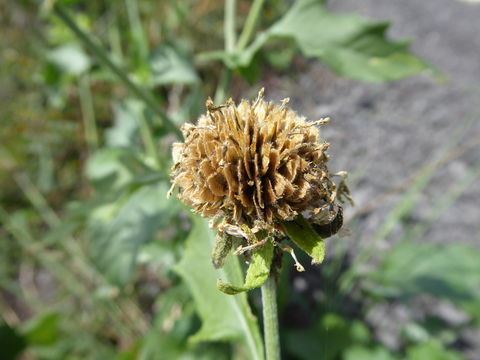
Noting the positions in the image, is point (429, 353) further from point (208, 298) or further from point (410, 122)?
point (410, 122)

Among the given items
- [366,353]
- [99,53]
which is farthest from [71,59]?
[366,353]

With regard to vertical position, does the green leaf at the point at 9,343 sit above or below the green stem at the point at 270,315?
above

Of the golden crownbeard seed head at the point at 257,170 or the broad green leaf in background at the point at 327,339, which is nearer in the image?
the golden crownbeard seed head at the point at 257,170

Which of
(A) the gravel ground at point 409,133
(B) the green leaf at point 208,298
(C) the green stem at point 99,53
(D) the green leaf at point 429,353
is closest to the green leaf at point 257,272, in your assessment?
(B) the green leaf at point 208,298

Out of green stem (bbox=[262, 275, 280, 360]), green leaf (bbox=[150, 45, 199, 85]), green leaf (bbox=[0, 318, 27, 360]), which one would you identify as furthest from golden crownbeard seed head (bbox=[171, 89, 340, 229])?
green leaf (bbox=[0, 318, 27, 360])

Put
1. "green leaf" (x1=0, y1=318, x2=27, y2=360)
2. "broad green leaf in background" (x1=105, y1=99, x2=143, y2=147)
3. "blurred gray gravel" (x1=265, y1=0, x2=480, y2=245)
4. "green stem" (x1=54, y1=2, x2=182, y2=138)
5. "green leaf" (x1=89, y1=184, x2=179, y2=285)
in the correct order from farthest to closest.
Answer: "blurred gray gravel" (x1=265, y1=0, x2=480, y2=245)
"broad green leaf in background" (x1=105, y1=99, x2=143, y2=147)
"green leaf" (x1=0, y1=318, x2=27, y2=360)
"green leaf" (x1=89, y1=184, x2=179, y2=285)
"green stem" (x1=54, y1=2, x2=182, y2=138)

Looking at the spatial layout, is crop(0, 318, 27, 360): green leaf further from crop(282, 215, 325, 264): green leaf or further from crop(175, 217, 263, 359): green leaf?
crop(282, 215, 325, 264): green leaf

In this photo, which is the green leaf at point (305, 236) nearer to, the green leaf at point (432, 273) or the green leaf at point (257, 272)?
the green leaf at point (257, 272)
